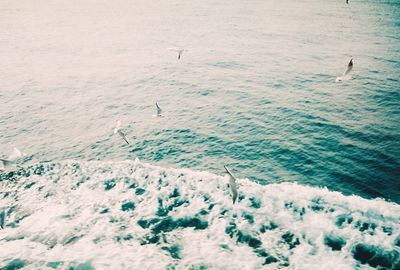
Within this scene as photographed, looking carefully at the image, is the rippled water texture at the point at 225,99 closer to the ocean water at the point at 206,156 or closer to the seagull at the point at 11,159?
the ocean water at the point at 206,156

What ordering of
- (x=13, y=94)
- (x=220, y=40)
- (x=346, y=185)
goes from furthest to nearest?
(x=220, y=40) → (x=13, y=94) → (x=346, y=185)

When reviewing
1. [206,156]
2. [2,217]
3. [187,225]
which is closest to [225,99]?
[206,156]

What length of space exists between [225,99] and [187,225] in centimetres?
1242

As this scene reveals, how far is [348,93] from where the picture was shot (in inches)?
827

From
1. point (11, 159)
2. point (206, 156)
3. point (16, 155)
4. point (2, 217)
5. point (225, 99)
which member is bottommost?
point (2, 217)

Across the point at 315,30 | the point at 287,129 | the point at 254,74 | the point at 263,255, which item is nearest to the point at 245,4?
the point at 315,30

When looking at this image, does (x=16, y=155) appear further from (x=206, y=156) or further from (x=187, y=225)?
(x=206, y=156)

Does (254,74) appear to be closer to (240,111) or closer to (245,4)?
(240,111)

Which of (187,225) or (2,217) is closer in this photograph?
(187,225)

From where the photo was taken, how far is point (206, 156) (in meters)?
15.4

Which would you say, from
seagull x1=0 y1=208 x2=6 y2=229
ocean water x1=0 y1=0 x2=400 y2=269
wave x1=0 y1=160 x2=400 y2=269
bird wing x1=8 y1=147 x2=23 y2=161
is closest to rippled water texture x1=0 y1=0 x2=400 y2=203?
ocean water x1=0 y1=0 x2=400 y2=269

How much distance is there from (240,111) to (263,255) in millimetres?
11595

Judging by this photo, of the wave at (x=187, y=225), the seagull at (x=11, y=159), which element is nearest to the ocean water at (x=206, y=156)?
the wave at (x=187, y=225)

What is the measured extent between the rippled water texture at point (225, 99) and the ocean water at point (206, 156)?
11 centimetres
